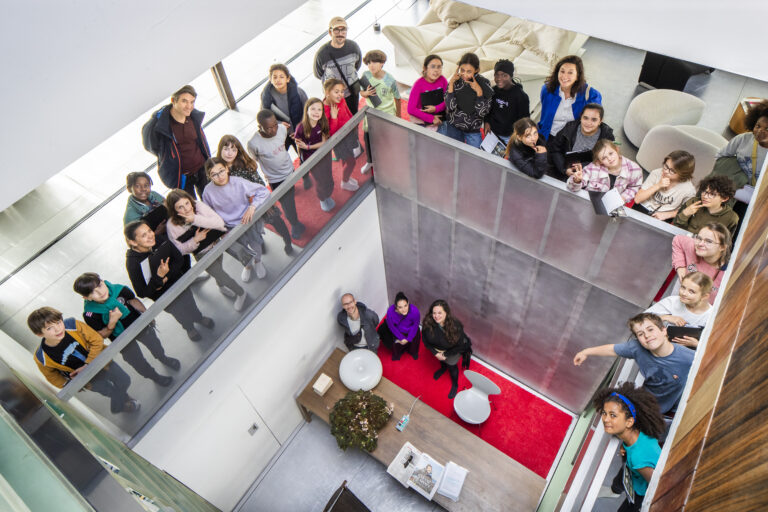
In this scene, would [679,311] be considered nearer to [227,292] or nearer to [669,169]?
[669,169]

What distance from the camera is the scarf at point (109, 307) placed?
12.6 ft

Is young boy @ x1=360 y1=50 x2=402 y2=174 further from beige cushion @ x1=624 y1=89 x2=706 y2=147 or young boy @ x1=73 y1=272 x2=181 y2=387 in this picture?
beige cushion @ x1=624 y1=89 x2=706 y2=147

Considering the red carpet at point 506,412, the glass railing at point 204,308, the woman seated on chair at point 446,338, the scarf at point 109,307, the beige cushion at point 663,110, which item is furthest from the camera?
the beige cushion at point 663,110

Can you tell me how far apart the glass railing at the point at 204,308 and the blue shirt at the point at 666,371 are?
3.15 m

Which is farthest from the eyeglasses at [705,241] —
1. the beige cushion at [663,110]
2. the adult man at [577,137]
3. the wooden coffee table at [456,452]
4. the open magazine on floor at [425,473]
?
the beige cushion at [663,110]

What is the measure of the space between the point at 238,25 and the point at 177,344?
2551mm

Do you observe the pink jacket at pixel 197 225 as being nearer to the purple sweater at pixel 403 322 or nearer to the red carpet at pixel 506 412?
the purple sweater at pixel 403 322

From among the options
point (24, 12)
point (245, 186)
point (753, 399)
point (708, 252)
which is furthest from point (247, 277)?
point (753, 399)

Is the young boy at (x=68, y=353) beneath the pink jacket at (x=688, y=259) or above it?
beneath

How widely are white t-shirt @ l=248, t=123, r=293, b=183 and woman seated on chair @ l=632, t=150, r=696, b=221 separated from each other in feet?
10.6

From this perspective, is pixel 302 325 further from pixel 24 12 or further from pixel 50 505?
pixel 50 505

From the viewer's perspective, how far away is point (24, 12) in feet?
8.23

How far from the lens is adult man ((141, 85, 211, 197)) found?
4.64m

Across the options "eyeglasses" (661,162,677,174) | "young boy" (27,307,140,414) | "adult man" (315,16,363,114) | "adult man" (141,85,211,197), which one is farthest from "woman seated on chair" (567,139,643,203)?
"young boy" (27,307,140,414)
